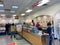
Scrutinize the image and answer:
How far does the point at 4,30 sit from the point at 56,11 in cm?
808

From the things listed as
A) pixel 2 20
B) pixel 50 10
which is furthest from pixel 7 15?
pixel 50 10

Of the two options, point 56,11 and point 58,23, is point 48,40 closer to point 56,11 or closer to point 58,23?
point 58,23

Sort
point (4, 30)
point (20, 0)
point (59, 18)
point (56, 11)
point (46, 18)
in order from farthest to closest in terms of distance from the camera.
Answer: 1. point (4, 30)
2. point (46, 18)
3. point (56, 11)
4. point (59, 18)
5. point (20, 0)

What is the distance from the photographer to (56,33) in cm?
1038

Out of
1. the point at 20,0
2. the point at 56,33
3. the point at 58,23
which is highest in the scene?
the point at 20,0

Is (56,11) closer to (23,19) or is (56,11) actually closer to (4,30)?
(4,30)

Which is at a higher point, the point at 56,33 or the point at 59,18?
the point at 59,18

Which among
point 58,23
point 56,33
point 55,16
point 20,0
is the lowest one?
point 56,33

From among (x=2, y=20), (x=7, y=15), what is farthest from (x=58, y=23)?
(x=7, y=15)

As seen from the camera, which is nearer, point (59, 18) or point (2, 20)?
point (59, 18)

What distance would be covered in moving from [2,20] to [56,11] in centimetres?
997

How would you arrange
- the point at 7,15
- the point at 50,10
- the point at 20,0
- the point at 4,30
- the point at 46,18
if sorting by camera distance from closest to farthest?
the point at 20,0 < the point at 50,10 < the point at 46,18 < the point at 4,30 < the point at 7,15

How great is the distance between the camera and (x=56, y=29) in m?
10.4

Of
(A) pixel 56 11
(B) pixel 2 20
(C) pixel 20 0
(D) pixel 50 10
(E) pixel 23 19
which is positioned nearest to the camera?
(C) pixel 20 0
